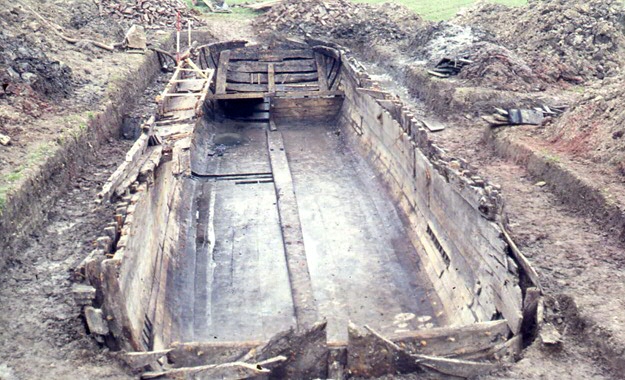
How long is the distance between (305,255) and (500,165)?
363cm

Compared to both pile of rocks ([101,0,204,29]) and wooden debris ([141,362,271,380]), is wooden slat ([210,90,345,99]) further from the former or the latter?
wooden debris ([141,362,271,380])

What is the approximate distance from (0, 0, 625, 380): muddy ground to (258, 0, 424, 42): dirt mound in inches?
64.0

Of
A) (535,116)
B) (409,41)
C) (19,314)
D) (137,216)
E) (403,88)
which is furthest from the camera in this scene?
(409,41)

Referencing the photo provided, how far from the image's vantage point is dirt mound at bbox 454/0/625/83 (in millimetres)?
13523

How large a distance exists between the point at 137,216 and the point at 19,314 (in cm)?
146

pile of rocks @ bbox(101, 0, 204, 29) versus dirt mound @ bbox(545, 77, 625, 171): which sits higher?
pile of rocks @ bbox(101, 0, 204, 29)

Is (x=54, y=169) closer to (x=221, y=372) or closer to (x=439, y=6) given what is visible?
(x=221, y=372)

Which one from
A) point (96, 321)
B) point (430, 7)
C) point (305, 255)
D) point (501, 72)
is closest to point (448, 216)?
point (305, 255)

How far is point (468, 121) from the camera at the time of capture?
11.8 m

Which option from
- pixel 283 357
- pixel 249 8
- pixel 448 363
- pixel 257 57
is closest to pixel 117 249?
pixel 283 357

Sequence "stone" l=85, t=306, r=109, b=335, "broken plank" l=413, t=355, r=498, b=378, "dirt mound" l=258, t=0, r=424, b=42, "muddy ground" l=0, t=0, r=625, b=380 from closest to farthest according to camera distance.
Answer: "broken plank" l=413, t=355, r=498, b=378
"stone" l=85, t=306, r=109, b=335
"muddy ground" l=0, t=0, r=625, b=380
"dirt mound" l=258, t=0, r=424, b=42

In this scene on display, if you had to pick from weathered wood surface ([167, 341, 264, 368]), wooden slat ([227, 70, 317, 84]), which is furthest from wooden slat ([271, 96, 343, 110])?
weathered wood surface ([167, 341, 264, 368])

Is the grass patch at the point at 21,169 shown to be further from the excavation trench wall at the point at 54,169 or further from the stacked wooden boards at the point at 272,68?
the stacked wooden boards at the point at 272,68

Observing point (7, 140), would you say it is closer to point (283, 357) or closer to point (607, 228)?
point (283, 357)
